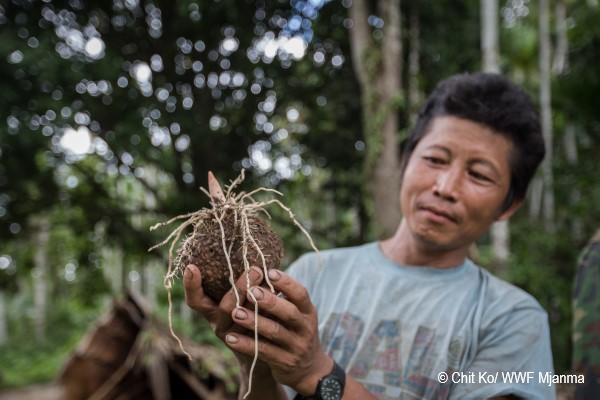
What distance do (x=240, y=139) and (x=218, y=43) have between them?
1062 millimetres

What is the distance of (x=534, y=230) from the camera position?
252 inches

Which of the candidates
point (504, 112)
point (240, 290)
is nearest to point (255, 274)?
point (240, 290)

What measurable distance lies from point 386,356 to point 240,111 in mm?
4508

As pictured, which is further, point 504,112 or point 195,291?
point 504,112

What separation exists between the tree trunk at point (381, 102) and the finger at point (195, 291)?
3297mm

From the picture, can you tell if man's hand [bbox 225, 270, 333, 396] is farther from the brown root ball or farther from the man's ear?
the man's ear

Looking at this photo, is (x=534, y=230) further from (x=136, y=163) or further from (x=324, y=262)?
(x=324, y=262)

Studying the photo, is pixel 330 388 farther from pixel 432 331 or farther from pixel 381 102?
pixel 381 102

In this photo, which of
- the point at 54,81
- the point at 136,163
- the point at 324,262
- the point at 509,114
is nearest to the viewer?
the point at 509,114

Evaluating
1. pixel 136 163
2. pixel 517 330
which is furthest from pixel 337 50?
pixel 517 330

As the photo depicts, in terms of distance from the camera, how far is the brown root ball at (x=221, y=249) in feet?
3.87

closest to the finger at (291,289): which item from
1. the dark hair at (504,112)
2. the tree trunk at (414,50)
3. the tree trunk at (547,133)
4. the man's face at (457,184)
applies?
the man's face at (457,184)

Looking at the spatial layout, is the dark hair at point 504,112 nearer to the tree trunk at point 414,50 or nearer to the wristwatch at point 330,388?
the wristwatch at point 330,388

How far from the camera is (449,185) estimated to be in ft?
4.84
